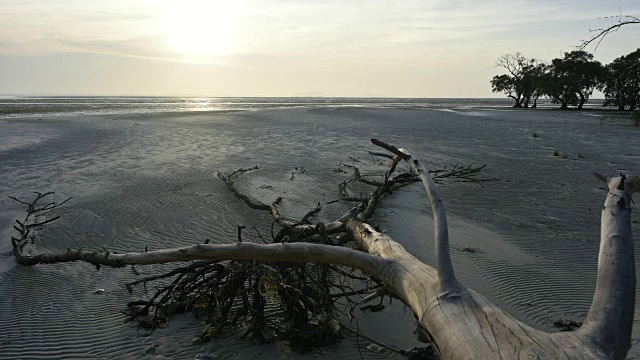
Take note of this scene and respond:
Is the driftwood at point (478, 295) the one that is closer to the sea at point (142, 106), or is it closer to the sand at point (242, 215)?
the sand at point (242, 215)

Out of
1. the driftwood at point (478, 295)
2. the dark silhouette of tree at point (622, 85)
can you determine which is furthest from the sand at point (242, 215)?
the dark silhouette of tree at point (622, 85)

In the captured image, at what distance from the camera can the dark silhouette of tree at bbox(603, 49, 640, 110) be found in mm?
44250

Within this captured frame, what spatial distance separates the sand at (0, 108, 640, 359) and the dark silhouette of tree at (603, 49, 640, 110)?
107 ft

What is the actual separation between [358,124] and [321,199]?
17.3 metres

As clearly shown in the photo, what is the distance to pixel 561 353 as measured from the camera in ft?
6.78

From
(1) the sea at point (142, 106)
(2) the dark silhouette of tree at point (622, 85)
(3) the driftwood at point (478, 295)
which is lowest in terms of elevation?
(1) the sea at point (142, 106)

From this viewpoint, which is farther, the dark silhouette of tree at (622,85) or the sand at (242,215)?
the dark silhouette of tree at (622,85)

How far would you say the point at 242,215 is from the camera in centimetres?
779

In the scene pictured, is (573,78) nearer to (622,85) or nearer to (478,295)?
(622,85)

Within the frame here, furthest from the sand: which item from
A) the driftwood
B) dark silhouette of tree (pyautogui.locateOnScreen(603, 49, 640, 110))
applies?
dark silhouette of tree (pyautogui.locateOnScreen(603, 49, 640, 110))

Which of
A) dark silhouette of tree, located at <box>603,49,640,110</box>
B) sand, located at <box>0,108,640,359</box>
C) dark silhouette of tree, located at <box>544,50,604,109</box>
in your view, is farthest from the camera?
dark silhouette of tree, located at <box>544,50,604,109</box>

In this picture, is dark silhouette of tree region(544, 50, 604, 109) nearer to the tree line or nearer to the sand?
the tree line

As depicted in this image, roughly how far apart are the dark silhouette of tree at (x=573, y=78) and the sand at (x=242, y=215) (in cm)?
3515

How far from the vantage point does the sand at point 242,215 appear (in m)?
3.97
